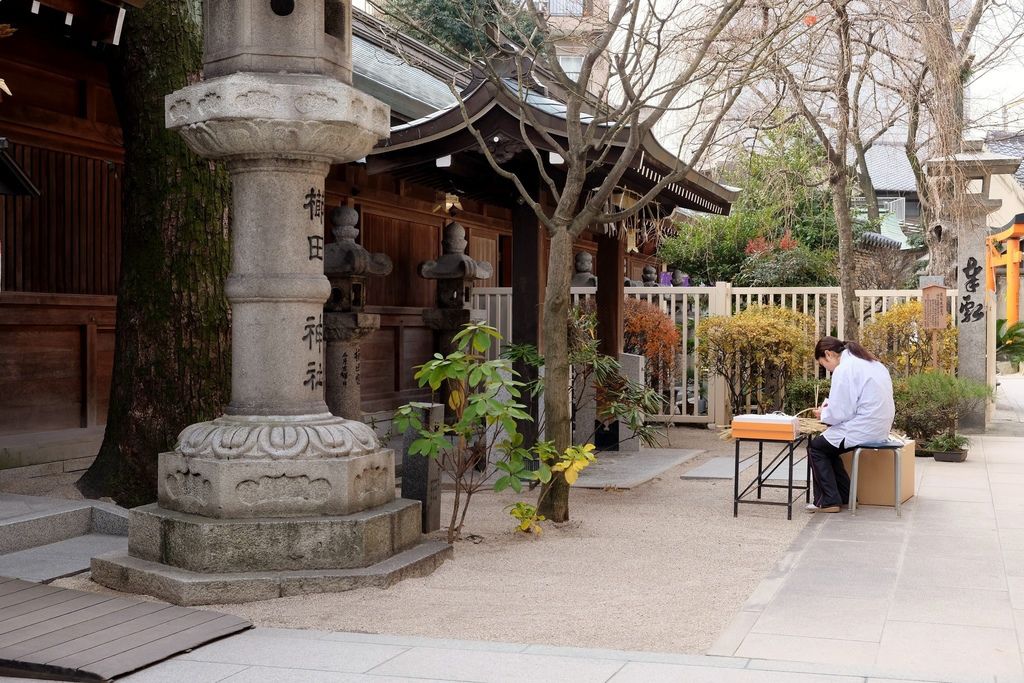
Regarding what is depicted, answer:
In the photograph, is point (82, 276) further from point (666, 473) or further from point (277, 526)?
point (666, 473)

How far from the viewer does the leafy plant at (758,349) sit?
14945 millimetres

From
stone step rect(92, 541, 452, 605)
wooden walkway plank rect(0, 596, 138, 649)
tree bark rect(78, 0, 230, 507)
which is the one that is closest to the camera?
wooden walkway plank rect(0, 596, 138, 649)

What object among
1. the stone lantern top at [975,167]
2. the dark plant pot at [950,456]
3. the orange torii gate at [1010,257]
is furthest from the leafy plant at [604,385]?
the orange torii gate at [1010,257]

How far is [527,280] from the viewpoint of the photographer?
34.3 ft

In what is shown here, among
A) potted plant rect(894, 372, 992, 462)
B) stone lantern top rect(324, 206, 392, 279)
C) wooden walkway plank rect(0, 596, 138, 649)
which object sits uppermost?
stone lantern top rect(324, 206, 392, 279)

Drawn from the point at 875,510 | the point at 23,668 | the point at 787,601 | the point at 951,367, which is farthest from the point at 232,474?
the point at 951,367

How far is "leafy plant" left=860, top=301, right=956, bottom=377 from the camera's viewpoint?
48.6 feet

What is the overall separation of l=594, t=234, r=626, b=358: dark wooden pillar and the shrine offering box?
4776mm

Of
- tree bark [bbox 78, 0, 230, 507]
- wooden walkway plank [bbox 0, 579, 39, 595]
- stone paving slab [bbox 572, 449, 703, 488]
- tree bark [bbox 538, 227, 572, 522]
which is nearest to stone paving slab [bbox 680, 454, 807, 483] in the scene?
stone paving slab [bbox 572, 449, 703, 488]

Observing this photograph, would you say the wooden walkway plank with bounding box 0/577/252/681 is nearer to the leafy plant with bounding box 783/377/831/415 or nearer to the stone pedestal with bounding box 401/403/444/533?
the stone pedestal with bounding box 401/403/444/533

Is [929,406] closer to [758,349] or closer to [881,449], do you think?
[758,349]

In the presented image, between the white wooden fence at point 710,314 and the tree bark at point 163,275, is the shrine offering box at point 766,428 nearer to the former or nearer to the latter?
the tree bark at point 163,275

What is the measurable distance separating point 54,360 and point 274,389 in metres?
3.61

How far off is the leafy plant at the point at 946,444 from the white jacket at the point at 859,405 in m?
3.81
